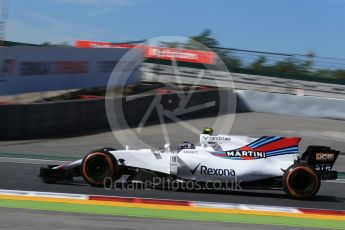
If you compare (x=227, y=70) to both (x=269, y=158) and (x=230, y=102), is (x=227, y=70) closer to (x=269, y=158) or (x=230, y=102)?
(x=230, y=102)

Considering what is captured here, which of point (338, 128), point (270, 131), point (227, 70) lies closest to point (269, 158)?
point (270, 131)

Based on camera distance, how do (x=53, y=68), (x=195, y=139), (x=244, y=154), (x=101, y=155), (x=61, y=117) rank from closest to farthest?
(x=101, y=155) → (x=244, y=154) → (x=61, y=117) → (x=195, y=139) → (x=53, y=68)

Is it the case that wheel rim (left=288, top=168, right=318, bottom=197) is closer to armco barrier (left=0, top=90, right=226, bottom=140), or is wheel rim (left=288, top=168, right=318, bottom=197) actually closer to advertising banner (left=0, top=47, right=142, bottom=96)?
armco barrier (left=0, top=90, right=226, bottom=140)

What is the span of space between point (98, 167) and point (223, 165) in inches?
66.5

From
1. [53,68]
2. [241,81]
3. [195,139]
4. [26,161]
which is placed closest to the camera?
[26,161]

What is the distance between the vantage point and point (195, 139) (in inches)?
599

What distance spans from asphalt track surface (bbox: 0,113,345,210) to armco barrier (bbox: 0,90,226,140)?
44 centimetres

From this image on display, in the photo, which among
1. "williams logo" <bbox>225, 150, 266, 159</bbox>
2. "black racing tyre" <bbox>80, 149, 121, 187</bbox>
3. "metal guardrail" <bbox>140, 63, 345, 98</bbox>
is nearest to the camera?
"black racing tyre" <bbox>80, 149, 121, 187</bbox>

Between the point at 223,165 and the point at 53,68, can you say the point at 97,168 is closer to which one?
the point at 223,165

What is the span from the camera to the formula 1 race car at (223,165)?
300 inches

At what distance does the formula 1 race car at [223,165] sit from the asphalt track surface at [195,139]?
196mm

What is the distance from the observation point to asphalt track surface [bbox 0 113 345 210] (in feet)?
24.6

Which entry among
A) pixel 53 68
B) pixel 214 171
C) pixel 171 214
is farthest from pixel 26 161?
pixel 53 68

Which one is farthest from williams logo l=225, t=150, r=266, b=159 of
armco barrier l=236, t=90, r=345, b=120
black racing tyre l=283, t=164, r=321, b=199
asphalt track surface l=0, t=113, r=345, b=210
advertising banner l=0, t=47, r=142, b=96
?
armco barrier l=236, t=90, r=345, b=120
